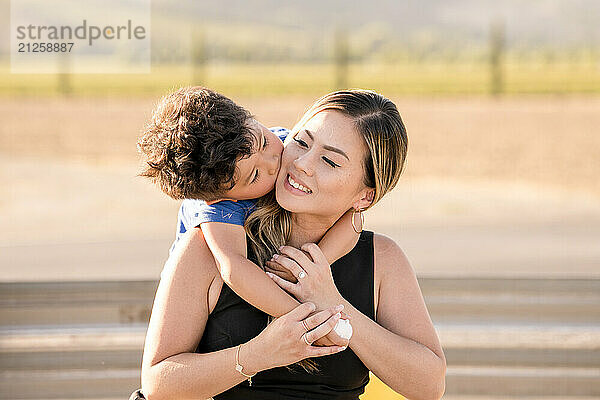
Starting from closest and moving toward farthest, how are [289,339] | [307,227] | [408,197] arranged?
1. [289,339]
2. [307,227]
3. [408,197]

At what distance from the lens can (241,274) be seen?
1793mm

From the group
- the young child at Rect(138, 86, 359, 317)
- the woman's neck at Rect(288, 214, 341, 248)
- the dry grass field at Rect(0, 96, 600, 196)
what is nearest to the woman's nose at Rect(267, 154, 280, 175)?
the young child at Rect(138, 86, 359, 317)

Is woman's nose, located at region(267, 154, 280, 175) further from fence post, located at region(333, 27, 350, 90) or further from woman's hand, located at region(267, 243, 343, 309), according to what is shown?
fence post, located at region(333, 27, 350, 90)

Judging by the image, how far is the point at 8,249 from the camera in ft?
30.9

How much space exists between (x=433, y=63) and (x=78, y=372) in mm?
31376

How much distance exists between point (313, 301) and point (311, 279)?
5cm

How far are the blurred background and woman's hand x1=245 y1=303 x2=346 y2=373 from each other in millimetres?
679

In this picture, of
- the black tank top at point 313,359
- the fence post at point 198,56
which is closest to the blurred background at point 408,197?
the fence post at point 198,56

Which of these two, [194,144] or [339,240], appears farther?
[339,240]

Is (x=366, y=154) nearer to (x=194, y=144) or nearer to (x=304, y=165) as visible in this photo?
(x=304, y=165)

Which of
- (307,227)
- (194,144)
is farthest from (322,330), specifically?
(194,144)

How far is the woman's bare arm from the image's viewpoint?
6.02ft

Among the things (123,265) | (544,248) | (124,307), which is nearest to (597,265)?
(544,248)

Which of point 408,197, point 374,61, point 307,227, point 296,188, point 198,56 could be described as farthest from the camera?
point 198,56
